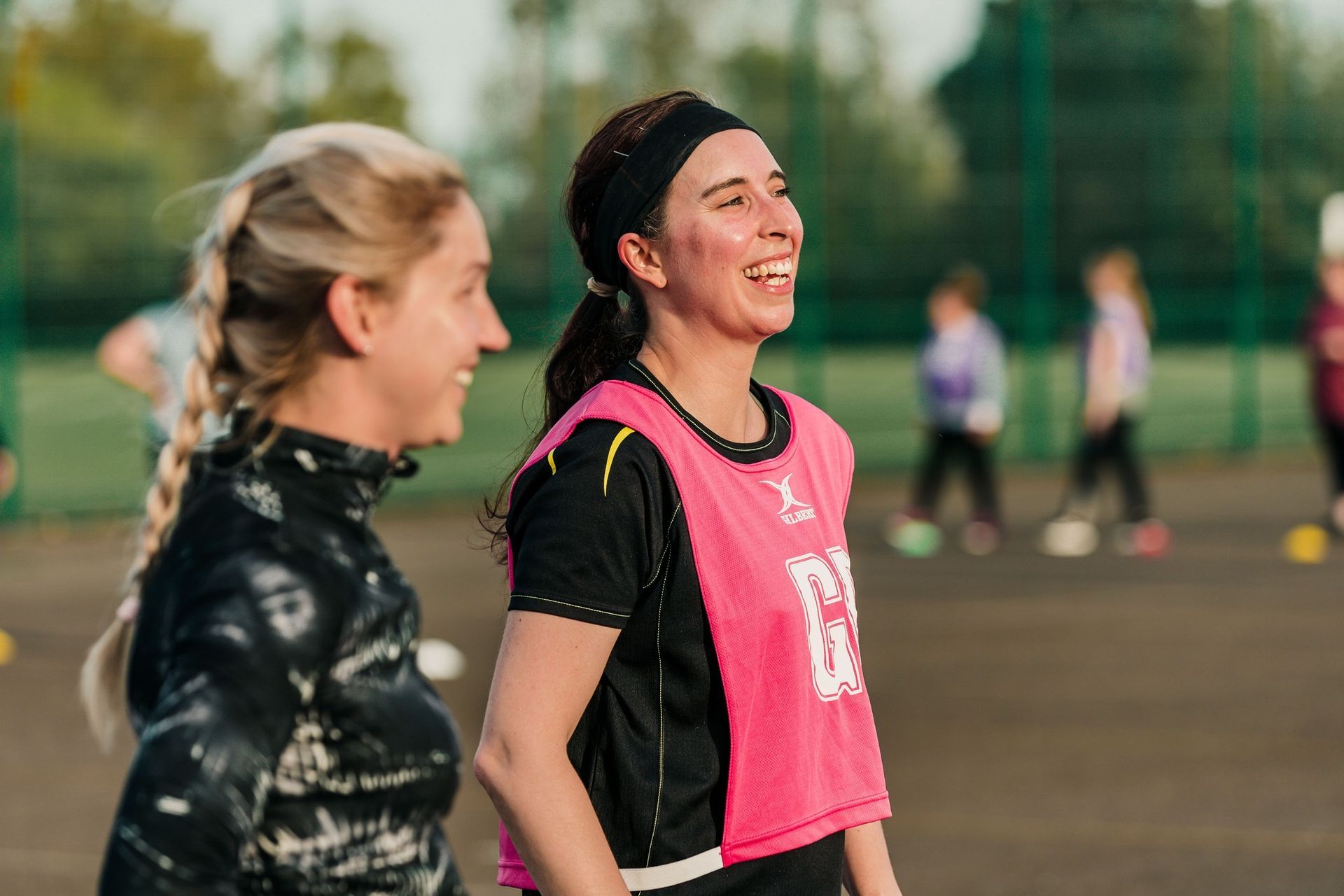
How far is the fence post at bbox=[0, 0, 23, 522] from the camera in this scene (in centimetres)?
1617

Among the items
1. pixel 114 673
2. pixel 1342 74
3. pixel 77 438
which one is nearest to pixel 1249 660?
pixel 114 673

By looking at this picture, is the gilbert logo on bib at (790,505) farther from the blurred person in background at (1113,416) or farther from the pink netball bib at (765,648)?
the blurred person in background at (1113,416)

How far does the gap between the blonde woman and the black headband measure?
0.22 meters

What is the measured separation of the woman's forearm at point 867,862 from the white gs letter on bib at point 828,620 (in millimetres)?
215

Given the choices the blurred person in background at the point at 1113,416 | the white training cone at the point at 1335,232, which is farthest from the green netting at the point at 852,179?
the white training cone at the point at 1335,232

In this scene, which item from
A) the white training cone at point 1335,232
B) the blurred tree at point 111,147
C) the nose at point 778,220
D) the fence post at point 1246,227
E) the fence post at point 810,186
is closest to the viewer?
the nose at point 778,220

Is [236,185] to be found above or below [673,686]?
above

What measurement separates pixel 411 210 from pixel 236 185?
219 millimetres

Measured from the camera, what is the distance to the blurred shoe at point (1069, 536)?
1388 cm

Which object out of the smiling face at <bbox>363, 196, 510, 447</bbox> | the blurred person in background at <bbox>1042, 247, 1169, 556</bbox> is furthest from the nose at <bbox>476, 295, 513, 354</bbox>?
A: the blurred person in background at <bbox>1042, 247, 1169, 556</bbox>

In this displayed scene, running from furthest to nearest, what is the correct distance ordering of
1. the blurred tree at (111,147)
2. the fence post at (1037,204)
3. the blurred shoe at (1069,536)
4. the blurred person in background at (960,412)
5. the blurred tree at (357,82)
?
1. the fence post at (1037,204)
2. the blurred tree at (357,82)
3. the blurred tree at (111,147)
4. the blurred person in background at (960,412)
5. the blurred shoe at (1069,536)

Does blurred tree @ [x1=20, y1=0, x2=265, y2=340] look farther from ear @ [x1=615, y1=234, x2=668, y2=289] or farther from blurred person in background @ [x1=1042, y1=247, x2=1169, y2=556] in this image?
ear @ [x1=615, y1=234, x2=668, y2=289]

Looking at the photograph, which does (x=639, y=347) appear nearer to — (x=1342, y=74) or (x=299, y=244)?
(x=299, y=244)

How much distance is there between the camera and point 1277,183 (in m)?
22.6
